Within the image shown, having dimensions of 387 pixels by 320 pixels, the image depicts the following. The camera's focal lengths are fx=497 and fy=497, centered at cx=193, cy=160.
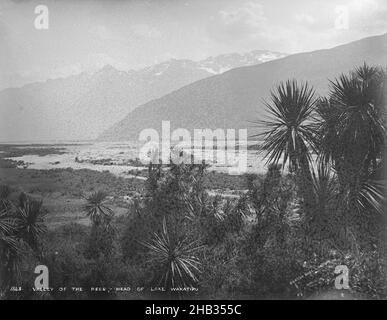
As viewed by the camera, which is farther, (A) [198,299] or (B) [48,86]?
(B) [48,86]

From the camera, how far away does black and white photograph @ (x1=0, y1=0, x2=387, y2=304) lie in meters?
5.27

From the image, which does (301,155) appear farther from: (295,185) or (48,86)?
(48,86)

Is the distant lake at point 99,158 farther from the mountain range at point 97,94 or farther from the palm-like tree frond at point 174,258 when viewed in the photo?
the palm-like tree frond at point 174,258

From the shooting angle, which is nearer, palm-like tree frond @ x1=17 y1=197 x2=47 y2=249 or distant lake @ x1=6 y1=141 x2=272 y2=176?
palm-like tree frond @ x1=17 y1=197 x2=47 y2=249

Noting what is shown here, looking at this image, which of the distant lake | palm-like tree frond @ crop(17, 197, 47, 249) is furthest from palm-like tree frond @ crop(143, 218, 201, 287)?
palm-like tree frond @ crop(17, 197, 47, 249)

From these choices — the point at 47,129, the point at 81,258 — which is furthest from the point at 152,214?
the point at 47,129

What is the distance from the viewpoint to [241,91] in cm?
550

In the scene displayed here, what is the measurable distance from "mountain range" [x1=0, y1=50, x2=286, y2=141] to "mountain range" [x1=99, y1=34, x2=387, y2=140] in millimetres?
106

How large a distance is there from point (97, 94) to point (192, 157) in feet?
4.26

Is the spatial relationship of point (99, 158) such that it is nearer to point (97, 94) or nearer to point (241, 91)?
point (97, 94)

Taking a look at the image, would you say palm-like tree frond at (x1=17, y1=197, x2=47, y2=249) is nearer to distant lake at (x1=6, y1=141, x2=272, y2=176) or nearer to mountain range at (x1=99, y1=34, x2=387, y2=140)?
distant lake at (x1=6, y1=141, x2=272, y2=176)

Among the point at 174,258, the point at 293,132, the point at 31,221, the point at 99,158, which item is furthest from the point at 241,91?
the point at 31,221

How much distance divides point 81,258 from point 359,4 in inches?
161

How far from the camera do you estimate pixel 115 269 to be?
5.28m
